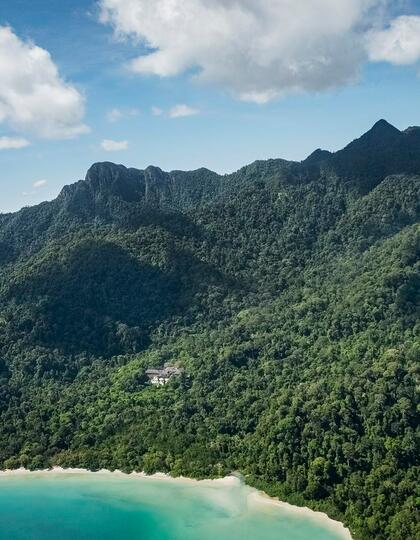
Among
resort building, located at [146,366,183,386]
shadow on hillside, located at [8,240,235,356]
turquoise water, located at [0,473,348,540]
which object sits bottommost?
turquoise water, located at [0,473,348,540]

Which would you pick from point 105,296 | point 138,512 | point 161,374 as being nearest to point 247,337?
point 161,374

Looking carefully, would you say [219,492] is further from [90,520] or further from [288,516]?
[90,520]

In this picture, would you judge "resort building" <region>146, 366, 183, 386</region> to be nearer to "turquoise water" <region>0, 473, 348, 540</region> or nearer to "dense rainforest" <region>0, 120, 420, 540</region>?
"dense rainforest" <region>0, 120, 420, 540</region>

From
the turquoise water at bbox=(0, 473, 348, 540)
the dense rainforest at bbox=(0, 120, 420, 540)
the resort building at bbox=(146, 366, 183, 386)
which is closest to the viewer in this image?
the turquoise water at bbox=(0, 473, 348, 540)

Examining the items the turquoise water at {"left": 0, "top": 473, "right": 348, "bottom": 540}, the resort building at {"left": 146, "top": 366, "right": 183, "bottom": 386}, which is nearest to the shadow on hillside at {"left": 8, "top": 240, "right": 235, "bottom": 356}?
the resort building at {"left": 146, "top": 366, "right": 183, "bottom": 386}

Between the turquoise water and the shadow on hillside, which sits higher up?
the shadow on hillside

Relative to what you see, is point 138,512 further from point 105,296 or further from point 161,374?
point 105,296
